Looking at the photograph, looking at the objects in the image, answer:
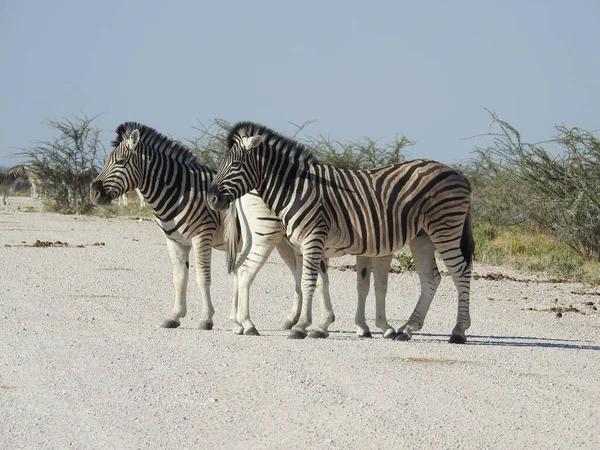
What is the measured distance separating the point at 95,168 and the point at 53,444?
32399 mm

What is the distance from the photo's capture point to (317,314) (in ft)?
41.2

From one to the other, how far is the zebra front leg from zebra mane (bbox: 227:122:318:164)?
996mm

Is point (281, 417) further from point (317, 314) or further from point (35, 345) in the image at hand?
point (317, 314)

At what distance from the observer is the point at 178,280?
11.5 m

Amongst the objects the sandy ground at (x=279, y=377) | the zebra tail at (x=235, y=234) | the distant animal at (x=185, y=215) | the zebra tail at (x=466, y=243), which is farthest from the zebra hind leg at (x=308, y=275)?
the zebra tail at (x=466, y=243)

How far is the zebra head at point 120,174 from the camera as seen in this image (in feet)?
37.9

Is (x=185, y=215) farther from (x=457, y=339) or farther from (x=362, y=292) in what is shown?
(x=457, y=339)

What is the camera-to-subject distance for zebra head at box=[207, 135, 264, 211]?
10805 mm

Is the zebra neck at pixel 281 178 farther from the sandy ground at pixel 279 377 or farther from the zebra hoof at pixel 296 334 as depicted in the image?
the sandy ground at pixel 279 377

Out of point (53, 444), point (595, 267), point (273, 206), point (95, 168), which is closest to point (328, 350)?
point (273, 206)

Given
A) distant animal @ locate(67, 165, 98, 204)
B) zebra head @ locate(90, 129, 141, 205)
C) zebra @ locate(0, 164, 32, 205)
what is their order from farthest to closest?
zebra @ locate(0, 164, 32, 205), distant animal @ locate(67, 165, 98, 204), zebra head @ locate(90, 129, 141, 205)

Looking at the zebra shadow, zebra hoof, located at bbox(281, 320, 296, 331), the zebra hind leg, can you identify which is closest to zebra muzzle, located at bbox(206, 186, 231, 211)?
the zebra hind leg

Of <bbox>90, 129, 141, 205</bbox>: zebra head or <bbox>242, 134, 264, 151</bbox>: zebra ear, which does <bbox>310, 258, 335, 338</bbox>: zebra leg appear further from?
<bbox>90, 129, 141, 205</bbox>: zebra head

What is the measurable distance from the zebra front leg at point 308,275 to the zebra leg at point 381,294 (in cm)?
86
